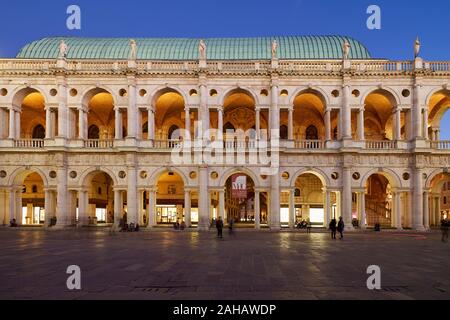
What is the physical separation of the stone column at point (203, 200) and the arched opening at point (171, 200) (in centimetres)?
894

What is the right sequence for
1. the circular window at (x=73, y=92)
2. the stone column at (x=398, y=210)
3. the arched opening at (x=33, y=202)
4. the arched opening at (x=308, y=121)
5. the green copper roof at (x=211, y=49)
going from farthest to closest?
the arched opening at (x=33, y=202), the arched opening at (x=308, y=121), the green copper roof at (x=211, y=49), the circular window at (x=73, y=92), the stone column at (x=398, y=210)

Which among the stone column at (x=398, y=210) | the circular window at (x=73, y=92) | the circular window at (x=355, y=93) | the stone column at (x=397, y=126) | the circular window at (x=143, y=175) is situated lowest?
the stone column at (x=398, y=210)

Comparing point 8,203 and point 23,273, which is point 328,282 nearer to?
point 23,273

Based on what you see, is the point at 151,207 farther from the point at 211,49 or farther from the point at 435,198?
the point at 435,198

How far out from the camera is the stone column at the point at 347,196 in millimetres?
41125

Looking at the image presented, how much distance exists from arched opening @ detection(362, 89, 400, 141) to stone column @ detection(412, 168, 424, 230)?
5.73 m

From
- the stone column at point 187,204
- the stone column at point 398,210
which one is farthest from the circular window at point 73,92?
the stone column at point 398,210

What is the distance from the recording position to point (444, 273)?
15.0 m

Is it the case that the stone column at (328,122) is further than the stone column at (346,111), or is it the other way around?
the stone column at (328,122)

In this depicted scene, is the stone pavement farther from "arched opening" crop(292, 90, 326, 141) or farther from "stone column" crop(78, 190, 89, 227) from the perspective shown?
"arched opening" crop(292, 90, 326, 141)

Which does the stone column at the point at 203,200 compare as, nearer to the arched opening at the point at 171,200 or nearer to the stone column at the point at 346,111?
the arched opening at the point at 171,200

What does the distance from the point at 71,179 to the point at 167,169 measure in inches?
391

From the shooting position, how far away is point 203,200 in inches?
1636

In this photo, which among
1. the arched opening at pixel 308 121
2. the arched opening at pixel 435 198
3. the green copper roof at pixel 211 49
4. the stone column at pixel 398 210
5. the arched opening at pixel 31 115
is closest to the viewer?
the stone column at pixel 398 210
